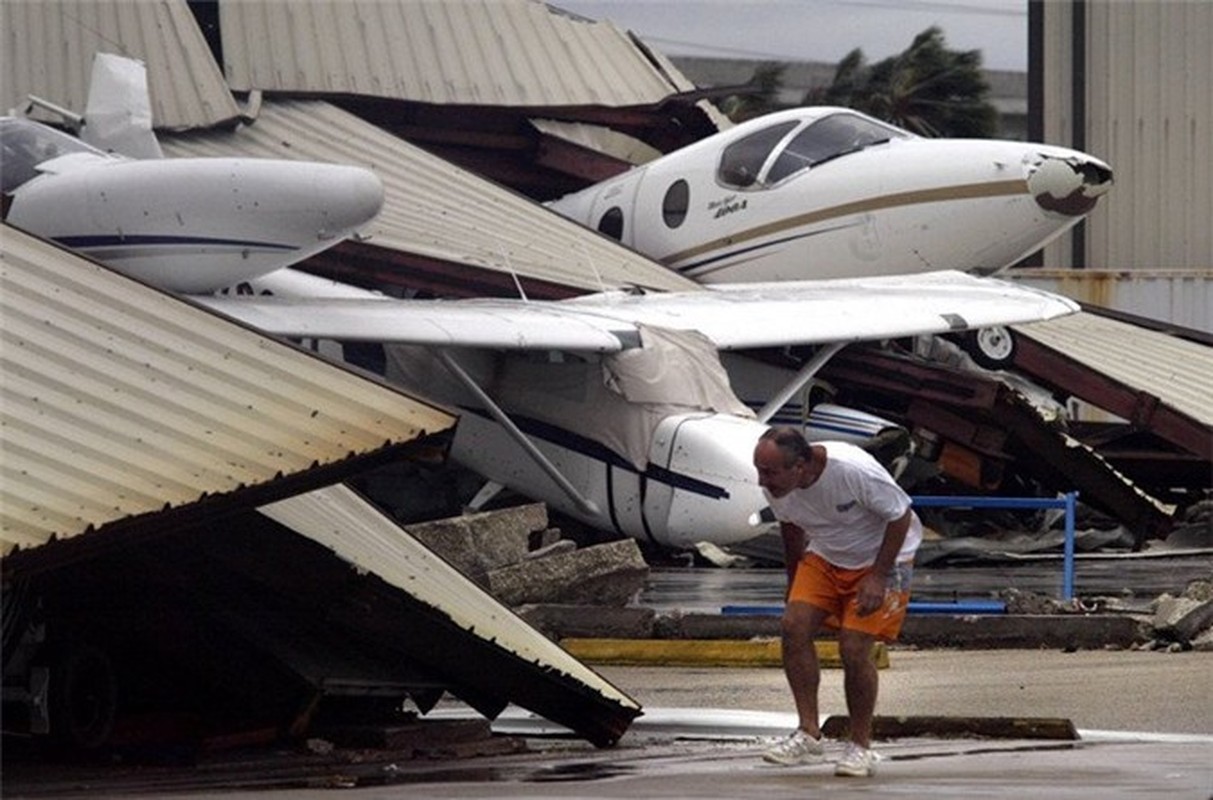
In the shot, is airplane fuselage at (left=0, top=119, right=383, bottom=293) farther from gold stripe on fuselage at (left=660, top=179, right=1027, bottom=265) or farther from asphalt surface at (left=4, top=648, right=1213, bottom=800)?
gold stripe on fuselage at (left=660, top=179, right=1027, bottom=265)

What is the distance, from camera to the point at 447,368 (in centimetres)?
2067

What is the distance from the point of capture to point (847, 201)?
2439 cm

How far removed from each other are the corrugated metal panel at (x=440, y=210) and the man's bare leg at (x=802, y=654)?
49.7ft

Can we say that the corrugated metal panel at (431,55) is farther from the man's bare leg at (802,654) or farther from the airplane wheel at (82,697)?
the man's bare leg at (802,654)

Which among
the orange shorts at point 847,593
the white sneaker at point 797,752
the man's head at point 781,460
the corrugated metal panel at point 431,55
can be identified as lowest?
the white sneaker at point 797,752

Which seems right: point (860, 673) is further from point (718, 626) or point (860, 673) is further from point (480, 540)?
point (480, 540)

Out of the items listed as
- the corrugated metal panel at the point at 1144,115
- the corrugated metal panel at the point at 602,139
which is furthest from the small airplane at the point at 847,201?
the corrugated metal panel at the point at 1144,115

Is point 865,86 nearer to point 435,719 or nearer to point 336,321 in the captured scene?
point 336,321

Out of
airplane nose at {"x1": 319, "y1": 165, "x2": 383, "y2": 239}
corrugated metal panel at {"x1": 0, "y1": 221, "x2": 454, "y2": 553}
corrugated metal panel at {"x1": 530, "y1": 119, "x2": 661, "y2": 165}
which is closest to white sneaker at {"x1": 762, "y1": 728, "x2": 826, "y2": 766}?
corrugated metal panel at {"x1": 0, "y1": 221, "x2": 454, "y2": 553}

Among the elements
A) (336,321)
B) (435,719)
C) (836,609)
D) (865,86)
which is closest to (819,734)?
(836,609)

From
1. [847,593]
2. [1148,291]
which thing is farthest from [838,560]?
[1148,291]

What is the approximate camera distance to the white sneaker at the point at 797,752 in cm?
930

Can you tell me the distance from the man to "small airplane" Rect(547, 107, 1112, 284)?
556 inches

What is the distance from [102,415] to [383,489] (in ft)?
41.6
